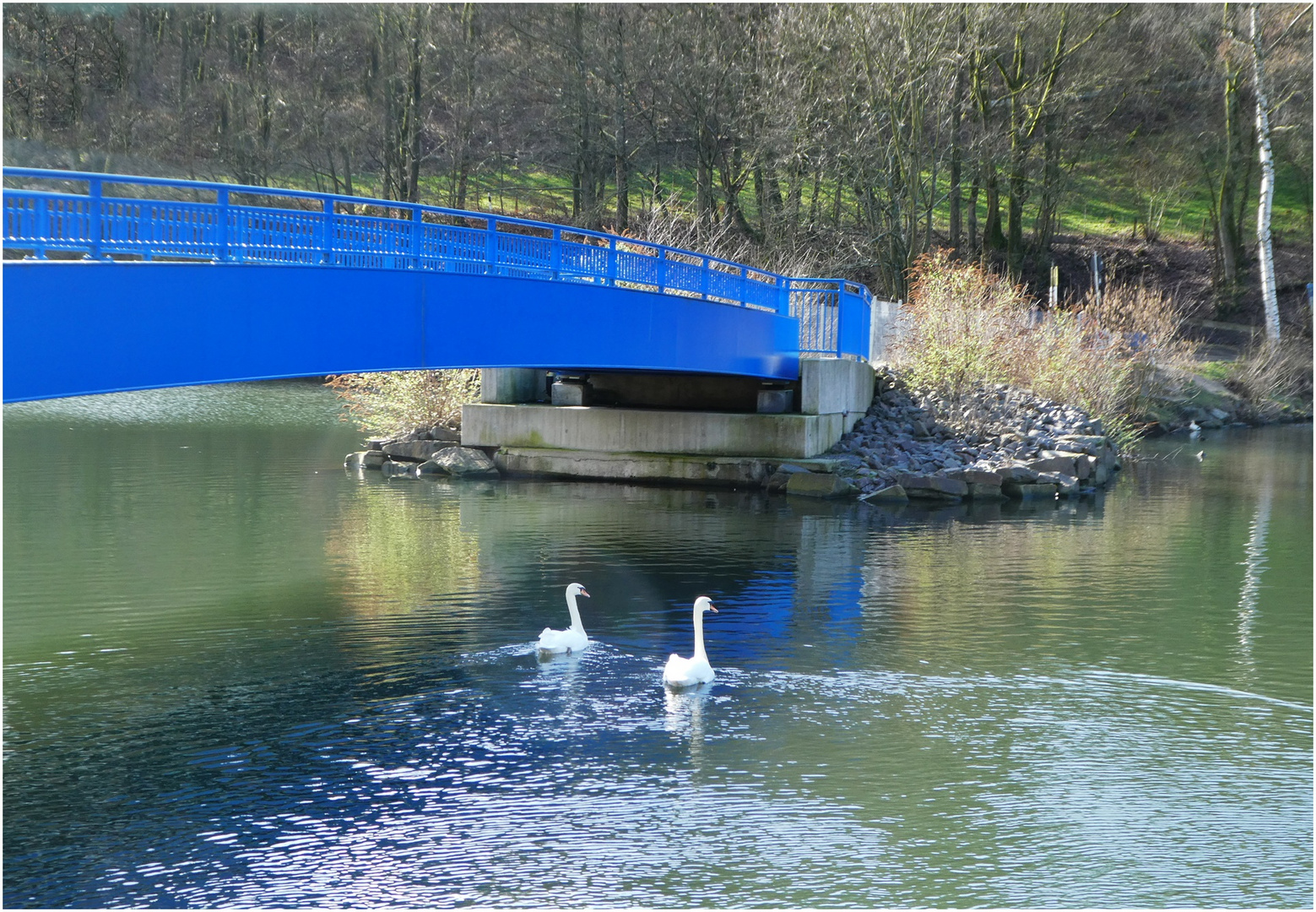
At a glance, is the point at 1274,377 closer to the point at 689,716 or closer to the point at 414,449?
the point at 414,449

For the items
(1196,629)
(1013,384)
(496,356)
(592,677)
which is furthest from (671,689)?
(1013,384)

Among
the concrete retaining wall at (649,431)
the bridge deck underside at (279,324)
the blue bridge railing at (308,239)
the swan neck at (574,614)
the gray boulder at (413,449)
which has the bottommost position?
the swan neck at (574,614)

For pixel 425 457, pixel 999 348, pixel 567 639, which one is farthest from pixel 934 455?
pixel 567 639

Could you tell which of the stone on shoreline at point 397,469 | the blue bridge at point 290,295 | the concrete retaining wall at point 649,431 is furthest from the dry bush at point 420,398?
the blue bridge at point 290,295

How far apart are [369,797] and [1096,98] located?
45.3 m

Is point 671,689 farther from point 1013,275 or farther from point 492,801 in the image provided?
point 1013,275

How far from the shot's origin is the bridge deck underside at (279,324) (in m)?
9.67

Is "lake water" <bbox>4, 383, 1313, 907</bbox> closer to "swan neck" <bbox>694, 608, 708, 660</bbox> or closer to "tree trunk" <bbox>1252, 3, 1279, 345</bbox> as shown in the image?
"swan neck" <bbox>694, 608, 708, 660</bbox>

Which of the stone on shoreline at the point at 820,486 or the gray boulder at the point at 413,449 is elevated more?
the gray boulder at the point at 413,449

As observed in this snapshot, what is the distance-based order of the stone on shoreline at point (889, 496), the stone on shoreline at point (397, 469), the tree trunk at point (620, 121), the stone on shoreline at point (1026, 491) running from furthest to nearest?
the tree trunk at point (620, 121) < the stone on shoreline at point (397, 469) < the stone on shoreline at point (1026, 491) < the stone on shoreline at point (889, 496)

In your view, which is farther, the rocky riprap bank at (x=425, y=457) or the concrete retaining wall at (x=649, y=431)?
the rocky riprap bank at (x=425, y=457)

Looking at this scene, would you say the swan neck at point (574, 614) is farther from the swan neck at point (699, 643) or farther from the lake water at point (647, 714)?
the swan neck at point (699, 643)

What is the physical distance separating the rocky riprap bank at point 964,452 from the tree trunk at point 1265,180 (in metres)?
15.3

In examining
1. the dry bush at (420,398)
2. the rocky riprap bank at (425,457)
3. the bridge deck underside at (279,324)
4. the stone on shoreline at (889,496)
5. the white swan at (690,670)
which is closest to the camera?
the bridge deck underside at (279,324)
